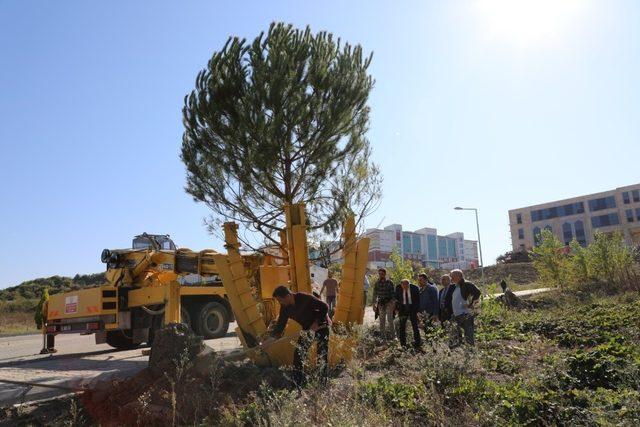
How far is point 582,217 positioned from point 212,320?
71.5 metres

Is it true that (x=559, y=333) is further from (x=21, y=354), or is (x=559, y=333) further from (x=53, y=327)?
(x=21, y=354)

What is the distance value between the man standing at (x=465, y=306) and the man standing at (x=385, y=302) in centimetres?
195

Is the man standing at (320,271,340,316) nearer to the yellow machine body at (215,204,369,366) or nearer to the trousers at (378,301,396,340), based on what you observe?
the trousers at (378,301,396,340)

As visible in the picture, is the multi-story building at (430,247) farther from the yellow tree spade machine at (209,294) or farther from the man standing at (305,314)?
the man standing at (305,314)

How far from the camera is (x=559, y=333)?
9266 mm

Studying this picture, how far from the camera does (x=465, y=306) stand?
8867mm

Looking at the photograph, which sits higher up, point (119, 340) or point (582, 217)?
point (582, 217)

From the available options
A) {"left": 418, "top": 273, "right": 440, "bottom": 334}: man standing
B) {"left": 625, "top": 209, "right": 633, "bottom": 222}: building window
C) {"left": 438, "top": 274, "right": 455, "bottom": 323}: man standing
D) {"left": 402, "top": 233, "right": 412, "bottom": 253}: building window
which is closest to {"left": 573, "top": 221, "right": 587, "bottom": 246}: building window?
{"left": 625, "top": 209, "right": 633, "bottom": 222}: building window

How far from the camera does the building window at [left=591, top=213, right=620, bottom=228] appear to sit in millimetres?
70062

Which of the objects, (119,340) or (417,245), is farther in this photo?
(417,245)

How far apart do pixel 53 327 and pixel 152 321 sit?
3.20 meters

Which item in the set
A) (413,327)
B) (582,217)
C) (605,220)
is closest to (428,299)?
(413,327)

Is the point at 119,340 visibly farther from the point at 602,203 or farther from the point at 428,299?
the point at 602,203

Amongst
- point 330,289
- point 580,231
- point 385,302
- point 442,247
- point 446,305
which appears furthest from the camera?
point 442,247
